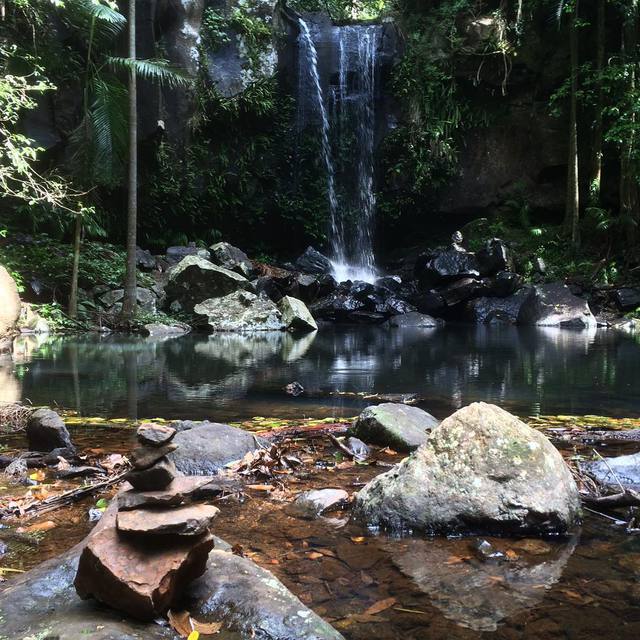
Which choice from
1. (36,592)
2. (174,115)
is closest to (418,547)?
(36,592)

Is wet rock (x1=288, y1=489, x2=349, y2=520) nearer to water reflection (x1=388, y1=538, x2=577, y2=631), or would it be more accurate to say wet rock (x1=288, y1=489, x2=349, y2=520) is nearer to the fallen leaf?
water reflection (x1=388, y1=538, x2=577, y2=631)

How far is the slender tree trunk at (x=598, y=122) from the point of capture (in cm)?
1791

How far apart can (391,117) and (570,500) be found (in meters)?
21.0

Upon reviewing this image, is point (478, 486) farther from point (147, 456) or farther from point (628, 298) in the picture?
point (628, 298)

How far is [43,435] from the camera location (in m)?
4.09

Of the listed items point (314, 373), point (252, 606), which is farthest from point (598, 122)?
point (252, 606)

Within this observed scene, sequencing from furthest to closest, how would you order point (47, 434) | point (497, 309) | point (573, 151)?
point (573, 151) < point (497, 309) < point (47, 434)

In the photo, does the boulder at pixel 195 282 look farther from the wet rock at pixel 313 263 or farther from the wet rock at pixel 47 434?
the wet rock at pixel 47 434

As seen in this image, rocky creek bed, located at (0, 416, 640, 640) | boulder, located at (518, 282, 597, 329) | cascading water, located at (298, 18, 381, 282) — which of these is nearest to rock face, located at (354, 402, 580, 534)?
rocky creek bed, located at (0, 416, 640, 640)

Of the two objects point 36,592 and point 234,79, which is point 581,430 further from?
point 234,79

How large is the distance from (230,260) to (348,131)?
7.64m

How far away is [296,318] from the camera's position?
15156 mm

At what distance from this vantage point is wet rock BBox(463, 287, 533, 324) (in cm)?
1680

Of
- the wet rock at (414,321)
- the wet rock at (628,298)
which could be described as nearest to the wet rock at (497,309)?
the wet rock at (414,321)
